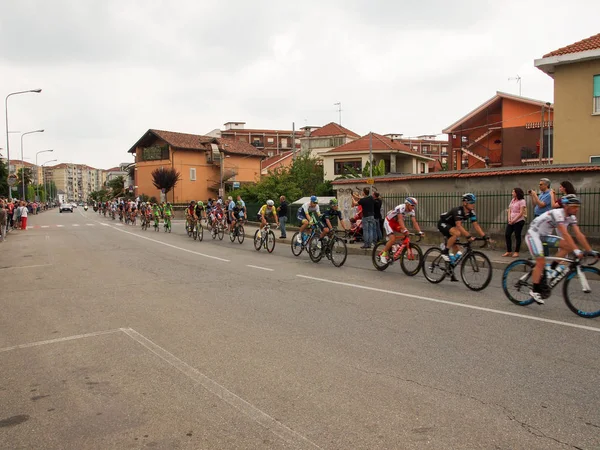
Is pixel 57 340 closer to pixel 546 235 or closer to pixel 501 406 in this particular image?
pixel 501 406

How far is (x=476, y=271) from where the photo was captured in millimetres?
9102

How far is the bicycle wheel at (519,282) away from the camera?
764 cm

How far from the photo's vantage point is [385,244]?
11.8 m

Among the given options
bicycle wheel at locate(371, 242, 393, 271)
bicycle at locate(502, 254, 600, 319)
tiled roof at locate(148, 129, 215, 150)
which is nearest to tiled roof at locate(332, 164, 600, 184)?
bicycle wheel at locate(371, 242, 393, 271)

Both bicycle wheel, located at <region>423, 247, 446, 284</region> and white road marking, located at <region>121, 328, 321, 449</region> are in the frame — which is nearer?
white road marking, located at <region>121, 328, 321, 449</region>

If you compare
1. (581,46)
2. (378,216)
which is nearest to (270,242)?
(378,216)

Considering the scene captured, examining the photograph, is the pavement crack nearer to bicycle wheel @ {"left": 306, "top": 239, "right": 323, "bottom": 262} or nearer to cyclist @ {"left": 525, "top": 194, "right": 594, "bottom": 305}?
cyclist @ {"left": 525, "top": 194, "right": 594, "bottom": 305}

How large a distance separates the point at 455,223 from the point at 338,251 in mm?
4273

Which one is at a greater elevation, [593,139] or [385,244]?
[593,139]

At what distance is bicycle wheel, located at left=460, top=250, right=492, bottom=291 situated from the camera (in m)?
8.91

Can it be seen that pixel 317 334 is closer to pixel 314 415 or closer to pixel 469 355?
pixel 469 355

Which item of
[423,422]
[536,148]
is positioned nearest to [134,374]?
[423,422]

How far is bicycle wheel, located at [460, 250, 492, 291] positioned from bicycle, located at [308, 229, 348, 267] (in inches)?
159

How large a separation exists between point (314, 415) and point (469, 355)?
2159 mm
